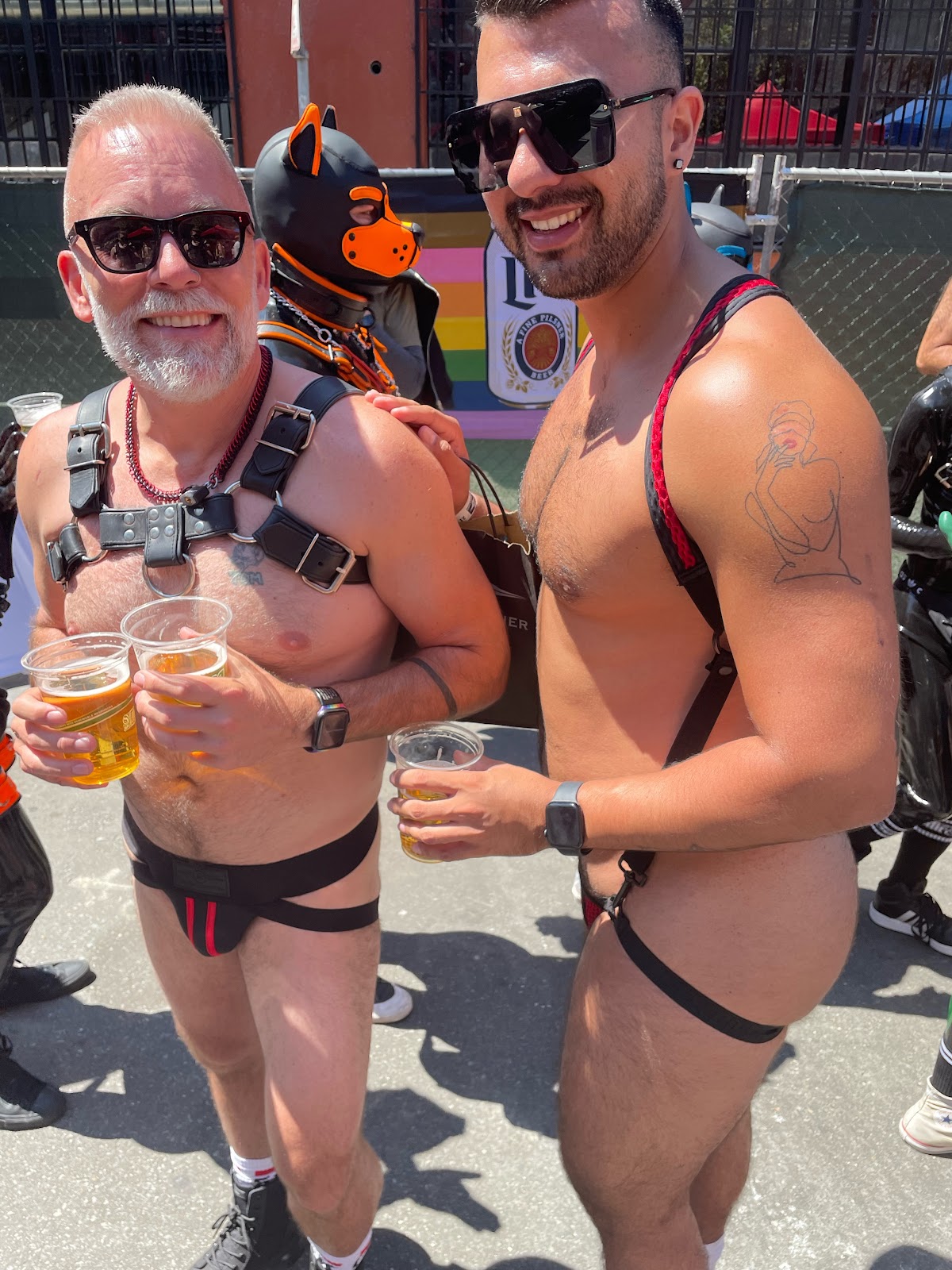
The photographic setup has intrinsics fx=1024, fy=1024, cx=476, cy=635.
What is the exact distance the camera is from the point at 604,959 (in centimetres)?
183

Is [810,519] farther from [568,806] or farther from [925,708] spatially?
[925,708]

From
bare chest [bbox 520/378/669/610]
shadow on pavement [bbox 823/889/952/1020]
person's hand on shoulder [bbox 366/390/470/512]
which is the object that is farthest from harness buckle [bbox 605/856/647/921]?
shadow on pavement [bbox 823/889/952/1020]

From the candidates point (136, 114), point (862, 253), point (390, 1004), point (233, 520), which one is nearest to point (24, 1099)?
point (390, 1004)

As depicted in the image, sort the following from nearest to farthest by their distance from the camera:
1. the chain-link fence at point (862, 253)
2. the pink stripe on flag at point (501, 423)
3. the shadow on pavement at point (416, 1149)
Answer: the shadow on pavement at point (416, 1149) < the chain-link fence at point (862, 253) < the pink stripe on flag at point (501, 423)

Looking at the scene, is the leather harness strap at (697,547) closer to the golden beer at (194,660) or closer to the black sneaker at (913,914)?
the golden beer at (194,660)

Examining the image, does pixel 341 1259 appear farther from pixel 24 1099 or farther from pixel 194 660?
pixel 194 660

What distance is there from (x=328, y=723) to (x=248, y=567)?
1.17 ft

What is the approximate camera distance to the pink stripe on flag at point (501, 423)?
7.06m

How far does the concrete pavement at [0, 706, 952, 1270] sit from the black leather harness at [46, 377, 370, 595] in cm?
169

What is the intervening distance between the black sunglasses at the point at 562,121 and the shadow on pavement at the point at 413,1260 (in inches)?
95.5

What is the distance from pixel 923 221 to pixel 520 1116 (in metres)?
5.97

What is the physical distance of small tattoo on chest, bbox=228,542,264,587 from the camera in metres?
2.01

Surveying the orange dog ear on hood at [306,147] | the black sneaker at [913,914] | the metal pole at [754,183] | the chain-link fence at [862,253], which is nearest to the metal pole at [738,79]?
the chain-link fence at [862,253]

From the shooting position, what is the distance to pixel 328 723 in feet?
6.31
